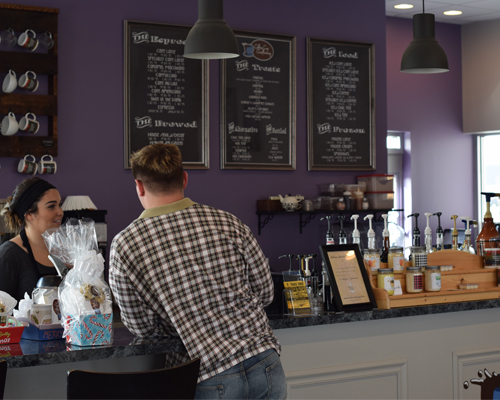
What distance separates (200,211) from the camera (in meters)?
1.91

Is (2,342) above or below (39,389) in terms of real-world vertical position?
above

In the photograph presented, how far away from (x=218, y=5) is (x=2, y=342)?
1.83 m

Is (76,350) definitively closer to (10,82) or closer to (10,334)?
(10,334)

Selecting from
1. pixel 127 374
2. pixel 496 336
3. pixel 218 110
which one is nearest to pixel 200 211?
pixel 127 374

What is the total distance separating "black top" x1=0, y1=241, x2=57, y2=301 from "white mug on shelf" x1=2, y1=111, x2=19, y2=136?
1230 millimetres

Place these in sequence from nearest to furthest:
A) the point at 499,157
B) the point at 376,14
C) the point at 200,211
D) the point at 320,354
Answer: the point at 200,211, the point at 320,354, the point at 376,14, the point at 499,157

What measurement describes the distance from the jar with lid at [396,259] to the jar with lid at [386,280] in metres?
0.09

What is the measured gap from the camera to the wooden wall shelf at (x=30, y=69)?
4.01 metres

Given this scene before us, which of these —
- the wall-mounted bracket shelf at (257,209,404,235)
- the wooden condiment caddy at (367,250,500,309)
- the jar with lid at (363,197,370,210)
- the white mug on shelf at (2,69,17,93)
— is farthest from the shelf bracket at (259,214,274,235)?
the wooden condiment caddy at (367,250,500,309)

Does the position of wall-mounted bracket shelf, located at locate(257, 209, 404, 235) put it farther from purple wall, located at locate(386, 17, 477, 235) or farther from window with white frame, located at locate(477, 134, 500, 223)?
window with white frame, located at locate(477, 134, 500, 223)

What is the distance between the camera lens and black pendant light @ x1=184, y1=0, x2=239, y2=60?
2.97 m

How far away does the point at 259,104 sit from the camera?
4.80 m

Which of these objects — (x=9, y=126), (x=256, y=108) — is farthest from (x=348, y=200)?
(x=9, y=126)

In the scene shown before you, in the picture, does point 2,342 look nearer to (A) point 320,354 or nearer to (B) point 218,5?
(A) point 320,354
